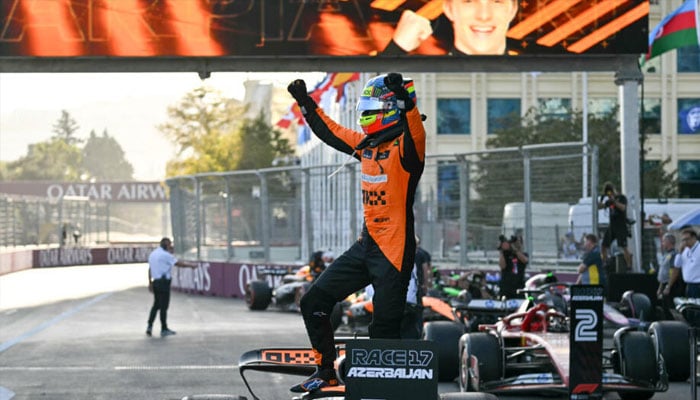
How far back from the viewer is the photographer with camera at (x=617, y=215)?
20.7 m

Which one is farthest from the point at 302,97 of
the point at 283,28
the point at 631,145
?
the point at 631,145

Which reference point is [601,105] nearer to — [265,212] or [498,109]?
[498,109]

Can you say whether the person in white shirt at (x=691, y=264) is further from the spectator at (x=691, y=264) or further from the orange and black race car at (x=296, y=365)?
the orange and black race car at (x=296, y=365)

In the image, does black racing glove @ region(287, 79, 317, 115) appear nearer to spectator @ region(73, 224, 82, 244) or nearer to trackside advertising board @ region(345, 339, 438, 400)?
trackside advertising board @ region(345, 339, 438, 400)

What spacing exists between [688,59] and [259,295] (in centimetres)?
4090

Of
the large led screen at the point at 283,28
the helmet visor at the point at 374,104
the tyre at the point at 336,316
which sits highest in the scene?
the large led screen at the point at 283,28

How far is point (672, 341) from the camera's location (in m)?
12.8

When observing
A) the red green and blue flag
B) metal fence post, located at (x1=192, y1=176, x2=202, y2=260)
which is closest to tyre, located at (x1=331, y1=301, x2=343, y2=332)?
the red green and blue flag

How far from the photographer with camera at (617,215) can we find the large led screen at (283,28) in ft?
7.57

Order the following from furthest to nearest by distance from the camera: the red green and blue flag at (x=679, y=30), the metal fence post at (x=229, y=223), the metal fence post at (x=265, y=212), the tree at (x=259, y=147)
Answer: the tree at (x=259, y=147)
the metal fence post at (x=229, y=223)
the metal fence post at (x=265, y=212)
the red green and blue flag at (x=679, y=30)

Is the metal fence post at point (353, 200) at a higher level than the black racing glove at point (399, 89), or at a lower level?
lower

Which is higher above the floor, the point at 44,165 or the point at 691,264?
the point at 44,165

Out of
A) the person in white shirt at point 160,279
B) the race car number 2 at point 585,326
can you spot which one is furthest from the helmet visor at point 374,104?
the person in white shirt at point 160,279

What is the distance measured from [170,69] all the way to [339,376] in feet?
42.2
